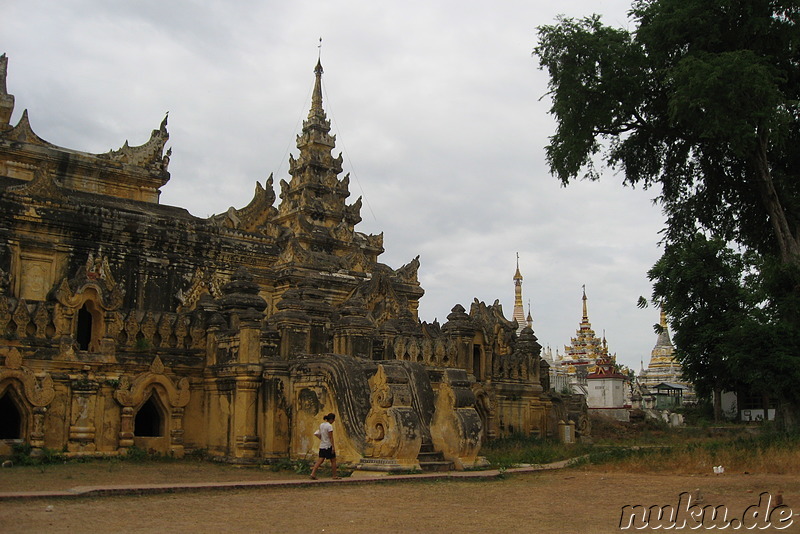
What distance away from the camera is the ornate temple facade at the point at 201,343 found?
18.5m

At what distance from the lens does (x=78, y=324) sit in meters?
21.3

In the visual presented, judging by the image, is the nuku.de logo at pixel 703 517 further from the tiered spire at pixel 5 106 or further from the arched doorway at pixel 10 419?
the tiered spire at pixel 5 106

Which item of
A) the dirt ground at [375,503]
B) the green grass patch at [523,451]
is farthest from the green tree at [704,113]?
the dirt ground at [375,503]

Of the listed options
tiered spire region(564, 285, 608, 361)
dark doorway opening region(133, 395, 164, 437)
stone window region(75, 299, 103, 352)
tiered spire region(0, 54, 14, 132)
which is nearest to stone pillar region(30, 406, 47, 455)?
stone window region(75, 299, 103, 352)

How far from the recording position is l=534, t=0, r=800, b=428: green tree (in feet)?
77.9

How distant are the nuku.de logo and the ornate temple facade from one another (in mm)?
5679

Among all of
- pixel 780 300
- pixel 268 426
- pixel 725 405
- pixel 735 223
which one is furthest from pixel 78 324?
pixel 725 405

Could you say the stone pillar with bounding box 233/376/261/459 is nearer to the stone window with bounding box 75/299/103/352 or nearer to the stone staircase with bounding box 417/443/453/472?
the stone window with bounding box 75/299/103/352

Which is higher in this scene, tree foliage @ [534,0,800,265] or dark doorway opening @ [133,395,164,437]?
tree foliage @ [534,0,800,265]

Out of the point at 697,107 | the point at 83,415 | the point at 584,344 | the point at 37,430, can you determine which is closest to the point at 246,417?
the point at 83,415

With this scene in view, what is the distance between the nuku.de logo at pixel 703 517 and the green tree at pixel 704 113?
13613 mm

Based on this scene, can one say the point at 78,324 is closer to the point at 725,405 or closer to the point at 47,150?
the point at 47,150

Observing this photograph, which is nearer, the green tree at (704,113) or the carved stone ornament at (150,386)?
the carved stone ornament at (150,386)

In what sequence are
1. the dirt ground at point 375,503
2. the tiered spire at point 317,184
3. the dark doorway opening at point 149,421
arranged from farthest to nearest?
1. the tiered spire at point 317,184
2. the dark doorway opening at point 149,421
3. the dirt ground at point 375,503
